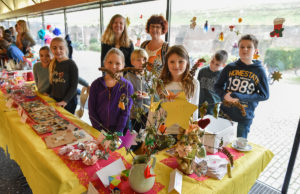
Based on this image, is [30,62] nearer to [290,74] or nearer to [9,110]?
[9,110]

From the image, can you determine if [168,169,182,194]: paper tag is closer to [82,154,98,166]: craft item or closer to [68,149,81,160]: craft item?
[82,154,98,166]: craft item

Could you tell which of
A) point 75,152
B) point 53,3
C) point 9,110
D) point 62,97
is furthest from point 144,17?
point 53,3

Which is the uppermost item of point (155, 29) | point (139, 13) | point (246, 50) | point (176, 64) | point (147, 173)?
point (139, 13)

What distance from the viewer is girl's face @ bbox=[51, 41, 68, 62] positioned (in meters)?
2.07

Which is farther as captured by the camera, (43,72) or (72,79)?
(43,72)

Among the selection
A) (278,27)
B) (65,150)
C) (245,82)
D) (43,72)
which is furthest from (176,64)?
(43,72)

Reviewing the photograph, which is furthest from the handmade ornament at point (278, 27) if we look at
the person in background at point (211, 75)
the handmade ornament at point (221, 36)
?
the handmade ornament at point (221, 36)

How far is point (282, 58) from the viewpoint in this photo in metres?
1.87

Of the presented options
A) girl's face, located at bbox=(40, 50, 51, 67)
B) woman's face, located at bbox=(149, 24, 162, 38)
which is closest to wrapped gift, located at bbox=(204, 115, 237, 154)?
woman's face, located at bbox=(149, 24, 162, 38)

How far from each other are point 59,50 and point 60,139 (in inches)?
45.0

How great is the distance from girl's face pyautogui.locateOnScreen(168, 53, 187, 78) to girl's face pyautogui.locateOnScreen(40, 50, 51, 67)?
1695 millimetres

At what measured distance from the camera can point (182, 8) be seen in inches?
97.0

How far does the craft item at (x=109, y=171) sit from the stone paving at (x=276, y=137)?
48.8 inches

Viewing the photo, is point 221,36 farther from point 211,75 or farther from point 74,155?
point 74,155
